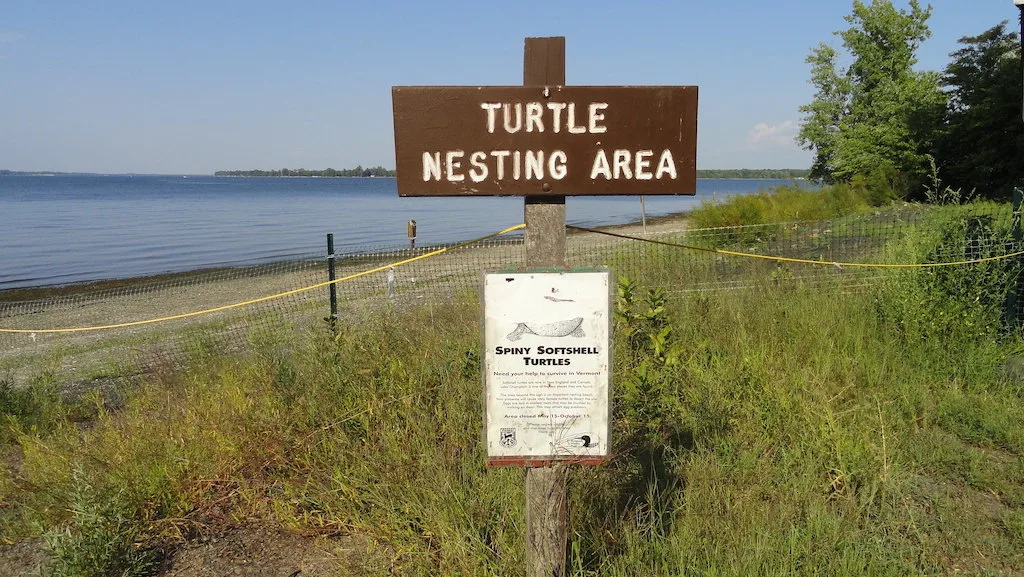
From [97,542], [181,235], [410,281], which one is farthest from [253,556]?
[181,235]

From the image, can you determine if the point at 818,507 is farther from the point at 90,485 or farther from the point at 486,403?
the point at 90,485

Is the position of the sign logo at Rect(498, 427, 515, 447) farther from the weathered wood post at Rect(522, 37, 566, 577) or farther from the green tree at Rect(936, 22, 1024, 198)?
the green tree at Rect(936, 22, 1024, 198)

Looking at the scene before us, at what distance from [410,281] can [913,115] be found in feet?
67.3

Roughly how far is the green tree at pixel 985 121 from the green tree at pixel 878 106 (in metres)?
1.06

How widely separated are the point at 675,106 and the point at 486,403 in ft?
4.53

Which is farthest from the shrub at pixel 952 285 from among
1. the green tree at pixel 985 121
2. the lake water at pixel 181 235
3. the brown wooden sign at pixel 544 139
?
the green tree at pixel 985 121

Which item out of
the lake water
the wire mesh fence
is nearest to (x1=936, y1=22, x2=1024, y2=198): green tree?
the lake water

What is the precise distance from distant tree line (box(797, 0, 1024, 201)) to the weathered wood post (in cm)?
1225

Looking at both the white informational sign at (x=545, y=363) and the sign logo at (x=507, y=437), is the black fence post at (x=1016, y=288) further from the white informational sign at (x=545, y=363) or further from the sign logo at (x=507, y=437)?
the sign logo at (x=507, y=437)

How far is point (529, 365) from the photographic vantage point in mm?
2555

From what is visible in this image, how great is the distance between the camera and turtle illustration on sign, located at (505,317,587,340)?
2541mm

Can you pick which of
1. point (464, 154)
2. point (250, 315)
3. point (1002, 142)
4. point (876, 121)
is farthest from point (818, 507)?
point (876, 121)

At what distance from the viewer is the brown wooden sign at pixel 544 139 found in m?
2.66

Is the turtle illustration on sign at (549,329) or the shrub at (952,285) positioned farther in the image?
the shrub at (952,285)
